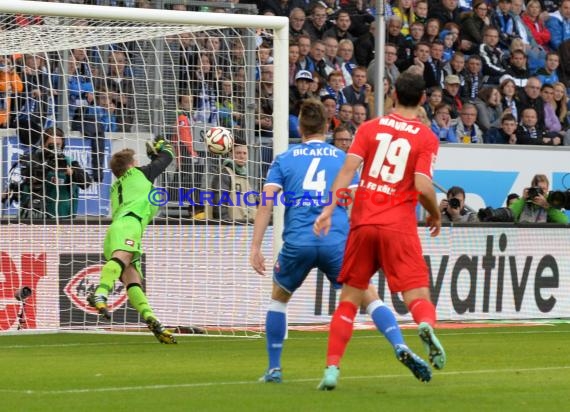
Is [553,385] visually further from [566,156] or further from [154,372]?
[566,156]

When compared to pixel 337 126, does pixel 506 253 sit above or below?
below

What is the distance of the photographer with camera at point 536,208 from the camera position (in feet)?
64.3

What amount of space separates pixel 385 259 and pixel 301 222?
1031 millimetres

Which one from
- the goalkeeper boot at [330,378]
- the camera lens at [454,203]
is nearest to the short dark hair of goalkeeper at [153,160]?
the camera lens at [454,203]

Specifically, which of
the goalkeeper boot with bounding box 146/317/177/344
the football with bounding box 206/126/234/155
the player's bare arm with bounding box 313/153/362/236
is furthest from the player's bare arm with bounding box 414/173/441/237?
the football with bounding box 206/126/234/155

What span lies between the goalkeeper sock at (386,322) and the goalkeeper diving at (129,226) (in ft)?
15.9

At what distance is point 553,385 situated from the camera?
32.5ft

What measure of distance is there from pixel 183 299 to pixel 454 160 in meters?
5.34

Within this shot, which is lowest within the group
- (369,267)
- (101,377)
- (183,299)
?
(183,299)

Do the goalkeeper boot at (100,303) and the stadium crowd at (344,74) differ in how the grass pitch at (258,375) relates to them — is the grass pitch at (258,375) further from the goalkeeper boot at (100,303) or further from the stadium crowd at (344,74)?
the stadium crowd at (344,74)

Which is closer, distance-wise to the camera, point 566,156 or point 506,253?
point 506,253

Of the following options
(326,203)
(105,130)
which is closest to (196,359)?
(326,203)

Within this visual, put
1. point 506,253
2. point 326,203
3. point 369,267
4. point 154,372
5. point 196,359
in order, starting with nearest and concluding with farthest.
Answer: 1. point 369,267
2. point 326,203
3. point 154,372
4. point 196,359
5. point 506,253

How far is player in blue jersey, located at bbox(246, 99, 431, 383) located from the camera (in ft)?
32.7
